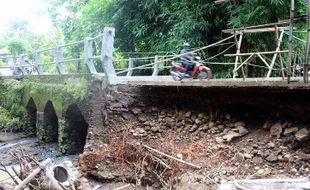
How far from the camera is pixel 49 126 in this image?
512 inches

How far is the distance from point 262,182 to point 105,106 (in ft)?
15.9

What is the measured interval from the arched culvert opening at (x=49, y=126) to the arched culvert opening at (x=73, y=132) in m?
2.07

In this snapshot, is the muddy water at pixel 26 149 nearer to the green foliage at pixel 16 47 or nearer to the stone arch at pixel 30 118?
the stone arch at pixel 30 118

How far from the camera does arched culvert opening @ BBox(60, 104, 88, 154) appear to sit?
1066 centimetres

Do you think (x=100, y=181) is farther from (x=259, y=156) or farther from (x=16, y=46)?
(x=16, y=46)

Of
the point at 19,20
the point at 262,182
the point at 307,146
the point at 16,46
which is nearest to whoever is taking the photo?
the point at 262,182

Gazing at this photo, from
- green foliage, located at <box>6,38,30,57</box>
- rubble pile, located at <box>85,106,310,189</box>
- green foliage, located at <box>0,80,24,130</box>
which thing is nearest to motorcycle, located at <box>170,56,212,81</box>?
rubble pile, located at <box>85,106,310,189</box>

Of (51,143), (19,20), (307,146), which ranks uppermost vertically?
(19,20)

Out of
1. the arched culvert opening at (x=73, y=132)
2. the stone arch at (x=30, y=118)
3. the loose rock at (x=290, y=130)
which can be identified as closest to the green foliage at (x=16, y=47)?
the stone arch at (x=30, y=118)

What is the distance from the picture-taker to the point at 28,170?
5.88 metres

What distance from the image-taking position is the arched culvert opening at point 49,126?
41.9 ft

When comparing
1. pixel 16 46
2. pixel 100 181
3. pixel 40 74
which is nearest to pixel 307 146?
pixel 100 181

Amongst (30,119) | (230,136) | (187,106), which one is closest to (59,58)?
(187,106)

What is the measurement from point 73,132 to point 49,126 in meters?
2.42
